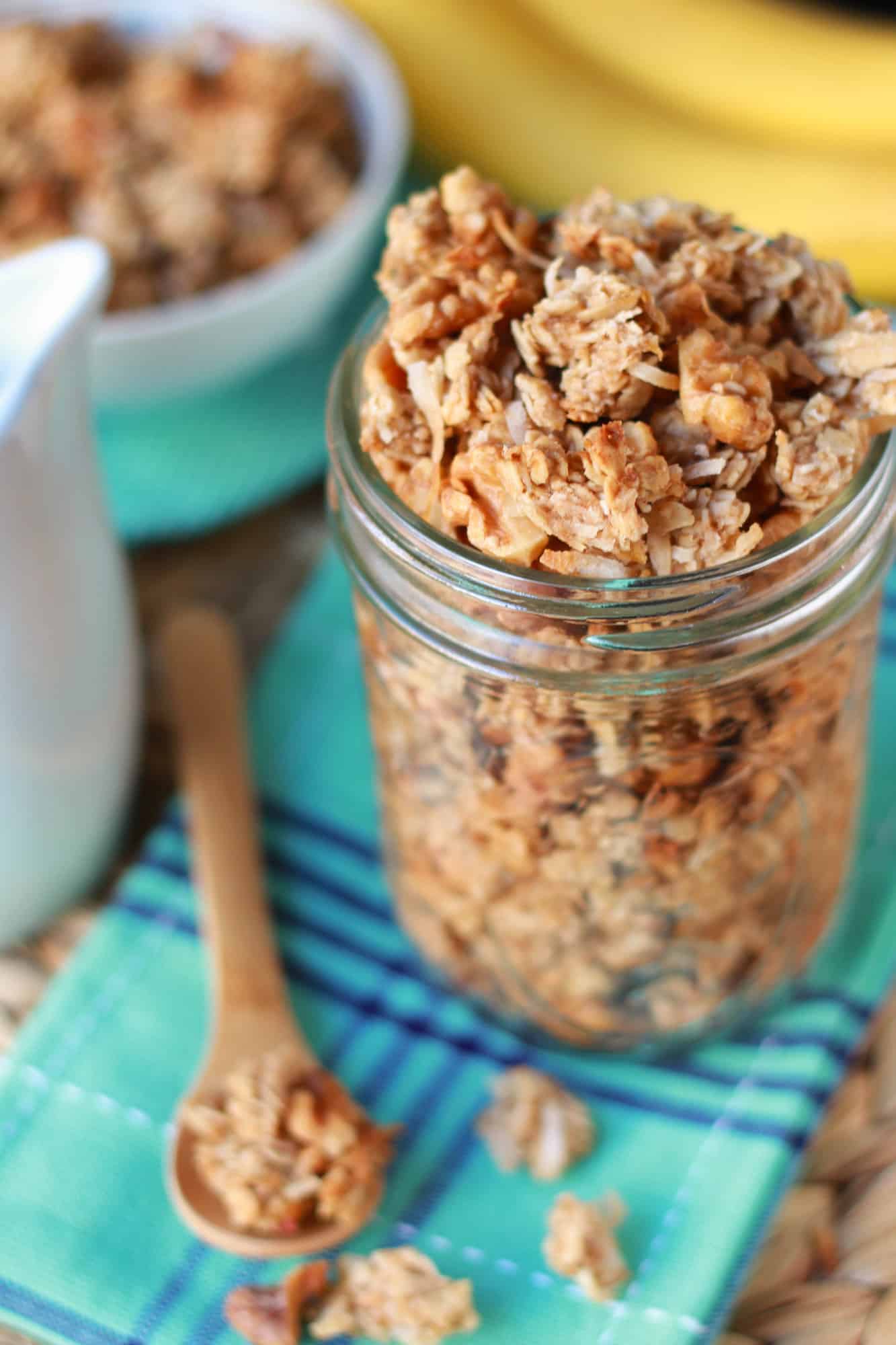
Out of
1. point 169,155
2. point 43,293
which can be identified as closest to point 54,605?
point 43,293

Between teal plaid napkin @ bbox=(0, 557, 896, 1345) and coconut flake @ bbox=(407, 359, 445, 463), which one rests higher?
coconut flake @ bbox=(407, 359, 445, 463)

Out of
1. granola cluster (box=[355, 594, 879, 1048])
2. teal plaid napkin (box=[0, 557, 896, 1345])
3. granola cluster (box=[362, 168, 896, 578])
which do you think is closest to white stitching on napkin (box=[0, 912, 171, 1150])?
teal plaid napkin (box=[0, 557, 896, 1345])

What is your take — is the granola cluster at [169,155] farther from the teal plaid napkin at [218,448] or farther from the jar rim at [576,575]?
the jar rim at [576,575]

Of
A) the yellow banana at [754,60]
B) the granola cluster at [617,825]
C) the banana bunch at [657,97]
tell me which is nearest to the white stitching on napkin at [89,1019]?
the granola cluster at [617,825]

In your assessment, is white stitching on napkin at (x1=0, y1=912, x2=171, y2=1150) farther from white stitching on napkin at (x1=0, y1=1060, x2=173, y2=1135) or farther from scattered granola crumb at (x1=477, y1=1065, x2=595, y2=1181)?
scattered granola crumb at (x1=477, y1=1065, x2=595, y2=1181)

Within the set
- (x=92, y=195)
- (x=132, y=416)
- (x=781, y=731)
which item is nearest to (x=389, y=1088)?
(x=781, y=731)
